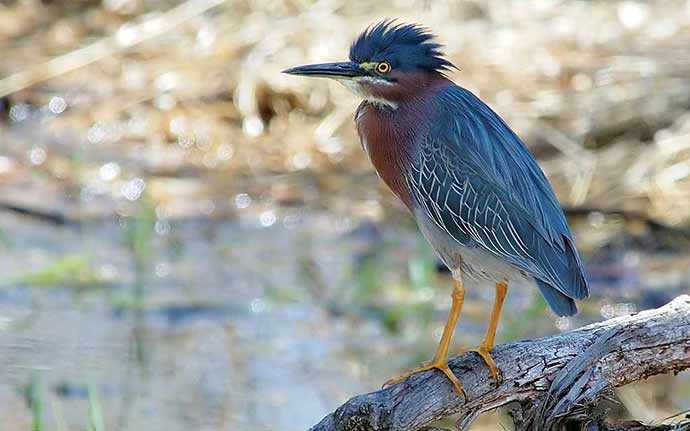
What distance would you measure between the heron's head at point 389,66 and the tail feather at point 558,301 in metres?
0.80

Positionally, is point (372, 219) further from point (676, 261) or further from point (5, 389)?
point (5, 389)

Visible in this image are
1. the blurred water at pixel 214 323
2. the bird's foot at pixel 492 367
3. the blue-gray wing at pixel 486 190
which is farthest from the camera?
the blurred water at pixel 214 323

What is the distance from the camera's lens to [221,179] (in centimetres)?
805

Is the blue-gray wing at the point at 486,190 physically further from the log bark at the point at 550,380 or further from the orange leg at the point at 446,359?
the log bark at the point at 550,380

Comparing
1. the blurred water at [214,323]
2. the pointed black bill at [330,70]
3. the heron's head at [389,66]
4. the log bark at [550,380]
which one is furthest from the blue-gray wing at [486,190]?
the blurred water at [214,323]

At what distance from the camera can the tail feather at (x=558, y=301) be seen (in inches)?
171

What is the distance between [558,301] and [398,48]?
1.00m

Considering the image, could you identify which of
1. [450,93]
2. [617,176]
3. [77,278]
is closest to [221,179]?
[77,278]

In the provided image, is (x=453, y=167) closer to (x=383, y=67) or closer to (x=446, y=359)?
(x=383, y=67)

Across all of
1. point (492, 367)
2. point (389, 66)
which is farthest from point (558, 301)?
point (389, 66)

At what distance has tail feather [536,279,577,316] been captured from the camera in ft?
14.2

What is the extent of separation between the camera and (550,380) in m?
4.04

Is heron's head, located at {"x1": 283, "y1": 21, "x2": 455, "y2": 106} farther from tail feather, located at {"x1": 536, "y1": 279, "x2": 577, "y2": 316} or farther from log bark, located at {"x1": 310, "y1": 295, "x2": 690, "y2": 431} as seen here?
log bark, located at {"x1": 310, "y1": 295, "x2": 690, "y2": 431}

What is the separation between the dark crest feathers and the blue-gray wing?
0.43ft
